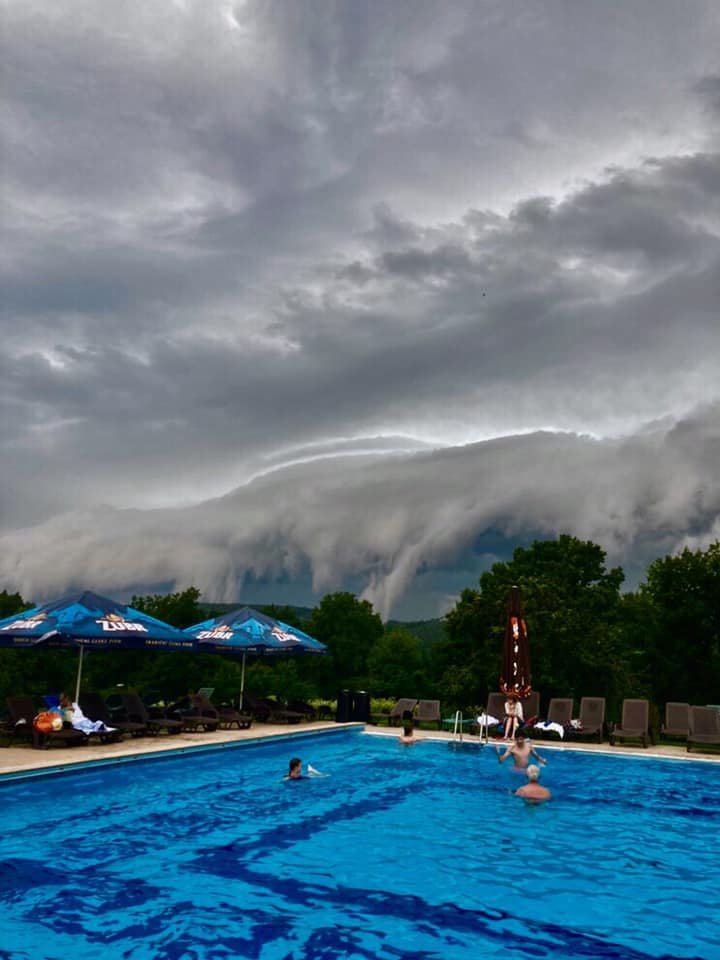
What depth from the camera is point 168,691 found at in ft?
115

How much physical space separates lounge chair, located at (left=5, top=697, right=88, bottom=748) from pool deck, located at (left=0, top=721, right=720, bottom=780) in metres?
0.20

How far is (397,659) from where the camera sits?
2534 inches

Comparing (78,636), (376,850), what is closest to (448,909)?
(376,850)

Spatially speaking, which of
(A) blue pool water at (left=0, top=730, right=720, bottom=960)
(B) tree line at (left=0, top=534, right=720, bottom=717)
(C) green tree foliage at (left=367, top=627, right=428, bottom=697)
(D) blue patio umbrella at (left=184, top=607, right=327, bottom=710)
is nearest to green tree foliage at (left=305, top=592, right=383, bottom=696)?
(C) green tree foliage at (left=367, top=627, right=428, bottom=697)

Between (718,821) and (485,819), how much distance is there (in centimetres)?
381

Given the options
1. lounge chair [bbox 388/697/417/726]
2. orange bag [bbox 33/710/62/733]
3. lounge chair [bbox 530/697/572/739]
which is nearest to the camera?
orange bag [bbox 33/710/62/733]

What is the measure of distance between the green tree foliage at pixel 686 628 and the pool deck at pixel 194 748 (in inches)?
537

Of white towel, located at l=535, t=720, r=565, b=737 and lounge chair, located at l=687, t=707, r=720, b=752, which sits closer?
lounge chair, located at l=687, t=707, r=720, b=752

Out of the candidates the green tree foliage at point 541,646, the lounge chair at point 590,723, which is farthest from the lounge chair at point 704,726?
the green tree foliage at point 541,646

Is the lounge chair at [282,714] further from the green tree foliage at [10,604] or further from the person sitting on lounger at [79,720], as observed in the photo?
the green tree foliage at [10,604]

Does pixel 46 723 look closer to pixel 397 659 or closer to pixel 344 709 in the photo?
pixel 344 709

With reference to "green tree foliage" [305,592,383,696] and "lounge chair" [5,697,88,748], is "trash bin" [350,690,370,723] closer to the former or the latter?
"lounge chair" [5,697,88,748]

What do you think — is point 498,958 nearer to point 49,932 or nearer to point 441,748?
point 49,932

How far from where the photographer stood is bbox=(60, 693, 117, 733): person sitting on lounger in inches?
643
